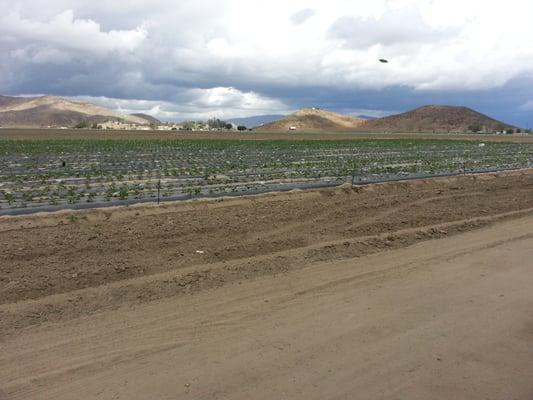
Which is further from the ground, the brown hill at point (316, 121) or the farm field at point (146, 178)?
the brown hill at point (316, 121)

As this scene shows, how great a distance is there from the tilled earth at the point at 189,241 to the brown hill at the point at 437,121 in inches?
5627

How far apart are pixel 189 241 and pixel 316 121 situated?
151851 mm

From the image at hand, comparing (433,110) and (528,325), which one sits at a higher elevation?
(433,110)

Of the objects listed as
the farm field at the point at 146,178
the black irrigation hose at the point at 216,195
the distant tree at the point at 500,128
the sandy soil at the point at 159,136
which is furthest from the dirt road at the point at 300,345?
the distant tree at the point at 500,128

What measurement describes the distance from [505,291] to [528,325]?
4.06 ft

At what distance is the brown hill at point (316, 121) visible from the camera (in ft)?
489

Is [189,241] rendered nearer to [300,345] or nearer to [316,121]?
[300,345]

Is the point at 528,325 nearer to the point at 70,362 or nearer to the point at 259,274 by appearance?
the point at 259,274

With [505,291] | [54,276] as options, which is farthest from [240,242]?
[505,291]

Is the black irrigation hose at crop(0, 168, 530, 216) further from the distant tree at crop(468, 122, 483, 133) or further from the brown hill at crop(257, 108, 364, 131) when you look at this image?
the distant tree at crop(468, 122, 483, 133)

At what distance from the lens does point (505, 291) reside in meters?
7.05

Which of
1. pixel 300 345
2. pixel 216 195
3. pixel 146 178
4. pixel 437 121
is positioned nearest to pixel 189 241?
pixel 300 345

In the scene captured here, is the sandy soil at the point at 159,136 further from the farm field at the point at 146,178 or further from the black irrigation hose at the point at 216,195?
the black irrigation hose at the point at 216,195

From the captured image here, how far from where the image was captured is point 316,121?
157750 mm
